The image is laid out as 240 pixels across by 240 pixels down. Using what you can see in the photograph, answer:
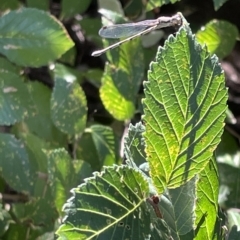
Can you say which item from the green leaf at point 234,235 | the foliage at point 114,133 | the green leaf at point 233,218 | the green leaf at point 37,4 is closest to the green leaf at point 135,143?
the foliage at point 114,133

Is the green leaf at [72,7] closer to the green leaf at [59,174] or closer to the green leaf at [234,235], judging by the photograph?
the green leaf at [59,174]

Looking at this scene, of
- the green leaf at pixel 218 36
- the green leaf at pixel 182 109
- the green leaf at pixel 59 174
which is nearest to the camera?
the green leaf at pixel 182 109

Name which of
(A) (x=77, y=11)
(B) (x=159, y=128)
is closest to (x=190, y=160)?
(B) (x=159, y=128)

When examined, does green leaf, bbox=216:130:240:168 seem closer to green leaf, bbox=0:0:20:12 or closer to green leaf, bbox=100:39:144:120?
green leaf, bbox=100:39:144:120

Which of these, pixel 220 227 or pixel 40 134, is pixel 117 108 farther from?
pixel 220 227

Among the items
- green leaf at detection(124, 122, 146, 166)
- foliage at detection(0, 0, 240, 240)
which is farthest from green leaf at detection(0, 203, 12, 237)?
green leaf at detection(124, 122, 146, 166)
